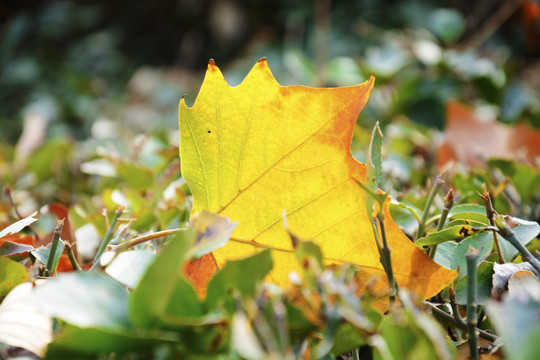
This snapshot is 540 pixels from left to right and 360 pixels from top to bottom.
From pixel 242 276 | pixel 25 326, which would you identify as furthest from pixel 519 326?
pixel 25 326

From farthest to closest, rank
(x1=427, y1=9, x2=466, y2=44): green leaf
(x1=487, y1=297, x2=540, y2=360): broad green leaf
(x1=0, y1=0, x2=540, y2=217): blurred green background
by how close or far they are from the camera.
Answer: (x1=427, y1=9, x2=466, y2=44): green leaf
(x1=0, y1=0, x2=540, y2=217): blurred green background
(x1=487, y1=297, x2=540, y2=360): broad green leaf

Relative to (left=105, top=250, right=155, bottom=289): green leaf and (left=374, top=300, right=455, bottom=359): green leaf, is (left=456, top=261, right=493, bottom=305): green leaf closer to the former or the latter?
(left=374, top=300, right=455, bottom=359): green leaf

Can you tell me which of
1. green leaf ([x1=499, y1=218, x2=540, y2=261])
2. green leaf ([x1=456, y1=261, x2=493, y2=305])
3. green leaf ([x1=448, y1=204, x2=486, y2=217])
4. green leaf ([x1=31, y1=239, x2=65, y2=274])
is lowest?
green leaf ([x1=456, y1=261, x2=493, y2=305])

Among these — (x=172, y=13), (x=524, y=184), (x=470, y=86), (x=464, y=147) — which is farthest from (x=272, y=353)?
(x=172, y=13)

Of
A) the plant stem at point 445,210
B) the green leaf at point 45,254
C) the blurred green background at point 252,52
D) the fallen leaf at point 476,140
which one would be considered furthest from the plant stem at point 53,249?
the blurred green background at point 252,52

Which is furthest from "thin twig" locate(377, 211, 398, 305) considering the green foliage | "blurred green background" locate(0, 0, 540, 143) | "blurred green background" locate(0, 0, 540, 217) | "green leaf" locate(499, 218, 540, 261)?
"blurred green background" locate(0, 0, 540, 143)

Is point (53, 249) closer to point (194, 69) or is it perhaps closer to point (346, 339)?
point (346, 339)
